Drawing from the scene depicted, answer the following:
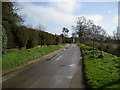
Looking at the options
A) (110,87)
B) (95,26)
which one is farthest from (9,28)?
(95,26)

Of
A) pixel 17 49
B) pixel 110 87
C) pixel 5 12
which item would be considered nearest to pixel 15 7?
pixel 5 12

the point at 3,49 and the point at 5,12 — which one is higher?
the point at 5,12

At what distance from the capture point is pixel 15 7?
52.9 feet

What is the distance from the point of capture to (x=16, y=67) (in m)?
9.41

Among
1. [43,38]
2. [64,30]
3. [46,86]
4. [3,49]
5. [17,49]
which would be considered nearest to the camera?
[46,86]

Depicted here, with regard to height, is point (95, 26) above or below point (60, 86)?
above

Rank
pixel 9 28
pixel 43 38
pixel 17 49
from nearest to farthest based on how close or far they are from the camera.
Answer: pixel 9 28
pixel 17 49
pixel 43 38

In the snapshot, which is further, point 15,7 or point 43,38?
point 43,38

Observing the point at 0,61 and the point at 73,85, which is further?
the point at 0,61

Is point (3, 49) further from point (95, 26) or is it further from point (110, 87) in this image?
point (95, 26)

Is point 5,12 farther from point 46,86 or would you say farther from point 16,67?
point 46,86

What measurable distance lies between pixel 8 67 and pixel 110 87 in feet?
20.8

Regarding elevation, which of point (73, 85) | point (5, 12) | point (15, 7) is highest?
point (15, 7)

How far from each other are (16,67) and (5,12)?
24.8 ft
